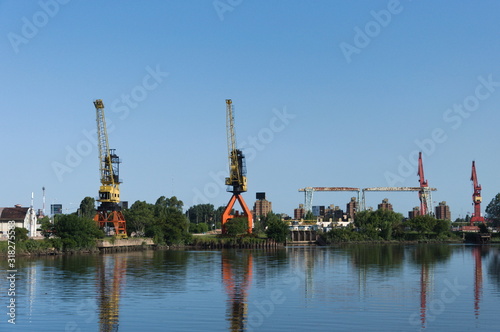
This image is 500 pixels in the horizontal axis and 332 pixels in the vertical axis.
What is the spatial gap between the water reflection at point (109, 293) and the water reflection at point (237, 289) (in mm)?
6635

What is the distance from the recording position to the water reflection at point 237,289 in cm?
3640

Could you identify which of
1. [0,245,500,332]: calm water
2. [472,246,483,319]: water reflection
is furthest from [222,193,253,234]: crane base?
[0,245,500,332]: calm water

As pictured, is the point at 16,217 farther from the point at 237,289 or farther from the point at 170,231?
the point at 237,289

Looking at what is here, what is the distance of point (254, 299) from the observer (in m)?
44.9

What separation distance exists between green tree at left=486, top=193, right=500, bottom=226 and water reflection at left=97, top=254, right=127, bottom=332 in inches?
5308

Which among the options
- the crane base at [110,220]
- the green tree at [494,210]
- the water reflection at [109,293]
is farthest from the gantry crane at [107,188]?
the green tree at [494,210]

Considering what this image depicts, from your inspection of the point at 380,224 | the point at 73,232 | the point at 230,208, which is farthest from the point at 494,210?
the point at 73,232

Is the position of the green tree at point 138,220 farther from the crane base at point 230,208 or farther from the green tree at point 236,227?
the green tree at point 236,227

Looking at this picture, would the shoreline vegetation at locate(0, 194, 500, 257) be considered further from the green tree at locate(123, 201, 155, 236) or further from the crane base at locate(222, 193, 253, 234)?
the crane base at locate(222, 193, 253, 234)

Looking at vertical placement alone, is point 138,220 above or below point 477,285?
above

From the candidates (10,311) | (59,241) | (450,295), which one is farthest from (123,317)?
(59,241)

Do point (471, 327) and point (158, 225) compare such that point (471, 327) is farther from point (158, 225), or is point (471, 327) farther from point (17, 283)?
point (158, 225)

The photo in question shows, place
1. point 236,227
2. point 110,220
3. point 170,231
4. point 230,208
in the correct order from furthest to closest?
1. point 230,208
2. point 236,227
3. point 170,231
4. point 110,220

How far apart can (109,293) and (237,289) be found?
33.1ft
